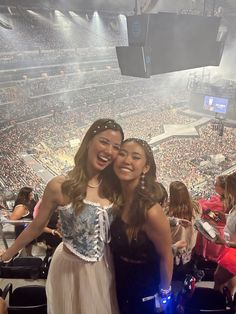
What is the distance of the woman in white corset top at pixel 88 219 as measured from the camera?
1.46 metres

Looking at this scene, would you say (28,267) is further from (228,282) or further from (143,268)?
(228,282)

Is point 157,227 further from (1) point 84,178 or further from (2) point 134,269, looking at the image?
(1) point 84,178

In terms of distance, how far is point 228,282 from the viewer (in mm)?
2025

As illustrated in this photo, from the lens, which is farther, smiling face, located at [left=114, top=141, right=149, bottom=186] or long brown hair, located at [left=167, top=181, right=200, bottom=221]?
long brown hair, located at [left=167, top=181, right=200, bottom=221]

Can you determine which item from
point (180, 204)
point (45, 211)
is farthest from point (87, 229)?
point (180, 204)

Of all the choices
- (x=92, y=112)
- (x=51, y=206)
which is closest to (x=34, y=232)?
(x=51, y=206)

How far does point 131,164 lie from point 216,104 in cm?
800

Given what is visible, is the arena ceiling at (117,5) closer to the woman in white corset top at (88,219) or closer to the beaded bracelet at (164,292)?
the woman in white corset top at (88,219)

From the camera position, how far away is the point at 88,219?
1470 millimetres

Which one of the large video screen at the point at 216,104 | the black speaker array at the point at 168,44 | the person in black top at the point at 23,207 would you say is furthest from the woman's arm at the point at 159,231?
the large video screen at the point at 216,104

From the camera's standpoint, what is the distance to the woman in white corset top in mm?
1459

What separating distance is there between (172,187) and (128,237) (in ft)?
3.81

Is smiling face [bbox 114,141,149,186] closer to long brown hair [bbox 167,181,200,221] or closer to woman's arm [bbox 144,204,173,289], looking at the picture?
woman's arm [bbox 144,204,173,289]

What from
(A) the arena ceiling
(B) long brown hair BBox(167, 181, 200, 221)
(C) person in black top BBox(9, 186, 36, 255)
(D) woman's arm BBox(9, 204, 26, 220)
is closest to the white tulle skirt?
(B) long brown hair BBox(167, 181, 200, 221)
